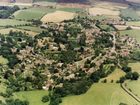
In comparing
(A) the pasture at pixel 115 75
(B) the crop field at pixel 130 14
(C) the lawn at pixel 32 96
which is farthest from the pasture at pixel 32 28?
(C) the lawn at pixel 32 96

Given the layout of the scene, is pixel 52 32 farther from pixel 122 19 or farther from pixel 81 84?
pixel 81 84

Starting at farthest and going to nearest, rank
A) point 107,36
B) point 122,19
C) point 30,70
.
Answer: point 122,19
point 107,36
point 30,70

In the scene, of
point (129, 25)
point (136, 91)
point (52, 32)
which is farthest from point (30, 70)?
point (129, 25)

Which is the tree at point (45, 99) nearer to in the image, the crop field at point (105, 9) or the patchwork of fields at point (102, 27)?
the patchwork of fields at point (102, 27)

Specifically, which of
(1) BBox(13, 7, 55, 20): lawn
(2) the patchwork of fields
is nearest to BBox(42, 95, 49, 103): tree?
(2) the patchwork of fields

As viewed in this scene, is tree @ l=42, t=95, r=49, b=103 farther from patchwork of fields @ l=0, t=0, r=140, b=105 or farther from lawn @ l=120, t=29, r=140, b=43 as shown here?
lawn @ l=120, t=29, r=140, b=43

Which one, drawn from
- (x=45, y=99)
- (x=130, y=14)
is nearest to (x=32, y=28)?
(x=130, y=14)

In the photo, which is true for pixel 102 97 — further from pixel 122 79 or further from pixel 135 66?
pixel 135 66
